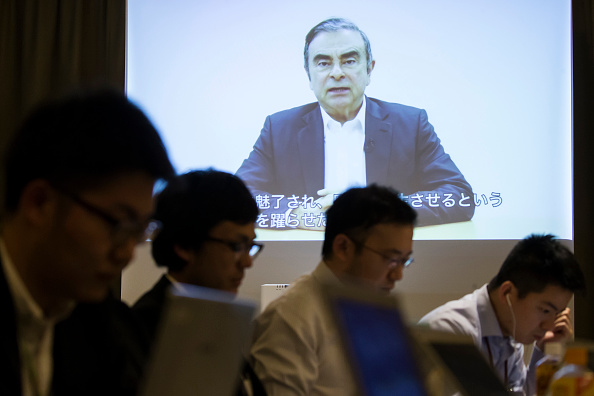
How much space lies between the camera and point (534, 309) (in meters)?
2.35

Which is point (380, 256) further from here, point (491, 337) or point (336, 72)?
Result: point (336, 72)

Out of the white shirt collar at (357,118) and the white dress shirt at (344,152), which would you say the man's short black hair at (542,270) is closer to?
the white dress shirt at (344,152)

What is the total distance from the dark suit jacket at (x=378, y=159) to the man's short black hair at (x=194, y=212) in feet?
6.30

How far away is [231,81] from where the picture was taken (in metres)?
3.86

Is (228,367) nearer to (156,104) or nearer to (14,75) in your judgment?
(156,104)

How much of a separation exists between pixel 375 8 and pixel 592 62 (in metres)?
1.33

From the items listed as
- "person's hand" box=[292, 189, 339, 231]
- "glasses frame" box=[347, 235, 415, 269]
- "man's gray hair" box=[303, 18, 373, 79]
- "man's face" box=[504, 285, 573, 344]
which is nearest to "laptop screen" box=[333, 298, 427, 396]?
"glasses frame" box=[347, 235, 415, 269]

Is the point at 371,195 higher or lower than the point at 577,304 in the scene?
higher

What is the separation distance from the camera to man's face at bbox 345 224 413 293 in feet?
6.86

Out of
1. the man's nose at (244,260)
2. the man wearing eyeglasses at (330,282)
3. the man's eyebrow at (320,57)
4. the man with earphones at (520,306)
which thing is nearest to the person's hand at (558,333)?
the man with earphones at (520,306)

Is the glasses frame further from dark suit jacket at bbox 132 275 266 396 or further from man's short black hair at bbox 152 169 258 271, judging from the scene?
dark suit jacket at bbox 132 275 266 396

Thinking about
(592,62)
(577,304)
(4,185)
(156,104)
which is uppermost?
(592,62)

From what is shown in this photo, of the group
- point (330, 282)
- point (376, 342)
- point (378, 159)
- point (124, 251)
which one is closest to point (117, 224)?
point (124, 251)

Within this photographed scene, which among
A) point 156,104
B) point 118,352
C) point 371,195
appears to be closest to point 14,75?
point 156,104
